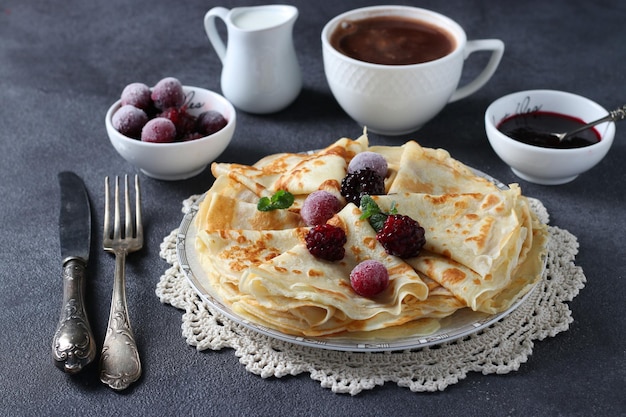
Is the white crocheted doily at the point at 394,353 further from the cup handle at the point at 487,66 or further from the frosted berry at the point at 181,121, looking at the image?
the cup handle at the point at 487,66

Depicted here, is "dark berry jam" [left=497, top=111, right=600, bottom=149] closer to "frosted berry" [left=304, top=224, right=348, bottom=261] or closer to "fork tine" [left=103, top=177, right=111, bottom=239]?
"frosted berry" [left=304, top=224, right=348, bottom=261]

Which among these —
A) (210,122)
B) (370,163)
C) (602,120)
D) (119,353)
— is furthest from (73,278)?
(602,120)

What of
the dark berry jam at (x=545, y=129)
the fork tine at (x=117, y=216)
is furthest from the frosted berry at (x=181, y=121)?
the dark berry jam at (x=545, y=129)

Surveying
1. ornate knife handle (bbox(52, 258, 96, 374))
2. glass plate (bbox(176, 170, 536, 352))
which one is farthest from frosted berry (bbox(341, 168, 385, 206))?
ornate knife handle (bbox(52, 258, 96, 374))

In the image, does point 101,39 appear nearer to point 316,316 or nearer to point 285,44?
point 285,44

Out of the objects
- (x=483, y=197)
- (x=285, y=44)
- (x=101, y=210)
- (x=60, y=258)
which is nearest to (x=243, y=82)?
(x=285, y=44)
